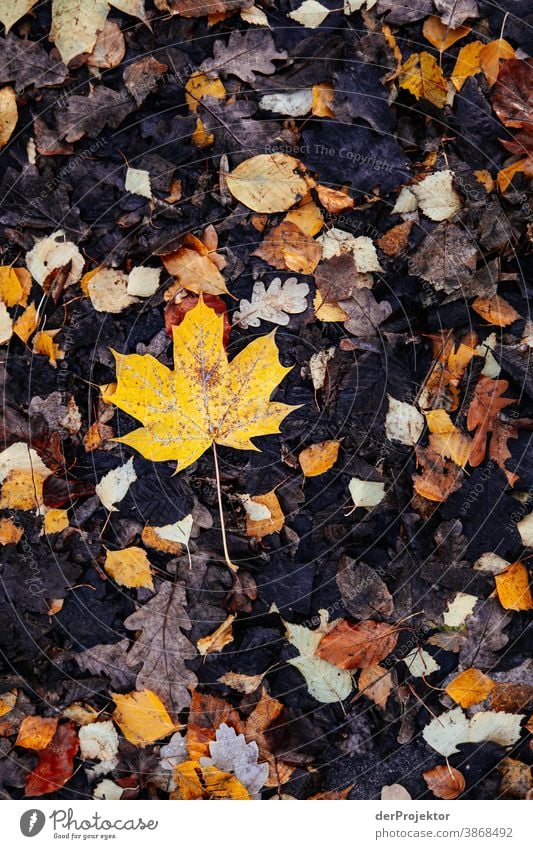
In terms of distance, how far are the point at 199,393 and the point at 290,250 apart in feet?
1.27

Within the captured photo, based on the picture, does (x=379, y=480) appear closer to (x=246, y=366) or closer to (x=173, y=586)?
(x=246, y=366)

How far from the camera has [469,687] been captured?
144 cm

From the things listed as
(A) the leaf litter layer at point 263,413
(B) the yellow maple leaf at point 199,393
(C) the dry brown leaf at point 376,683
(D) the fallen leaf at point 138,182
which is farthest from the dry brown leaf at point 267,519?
(D) the fallen leaf at point 138,182

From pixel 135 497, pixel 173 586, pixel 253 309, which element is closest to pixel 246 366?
pixel 253 309

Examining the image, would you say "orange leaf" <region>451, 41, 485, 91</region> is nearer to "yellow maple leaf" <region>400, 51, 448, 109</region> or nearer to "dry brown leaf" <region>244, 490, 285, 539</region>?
"yellow maple leaf" <region>400, 51, 448, 109</region>

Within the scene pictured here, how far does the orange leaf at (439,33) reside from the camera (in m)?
1.40

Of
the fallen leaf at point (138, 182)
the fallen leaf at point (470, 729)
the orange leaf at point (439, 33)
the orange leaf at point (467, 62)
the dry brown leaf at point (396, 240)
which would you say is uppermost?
the orange leaf at point (439, 33)

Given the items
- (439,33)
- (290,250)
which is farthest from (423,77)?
(290,250)

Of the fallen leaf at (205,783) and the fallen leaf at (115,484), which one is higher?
the fallen leaf at (115,484)

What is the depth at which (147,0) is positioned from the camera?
4.58 feet

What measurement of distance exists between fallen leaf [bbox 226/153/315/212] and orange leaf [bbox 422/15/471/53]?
0.40 metres

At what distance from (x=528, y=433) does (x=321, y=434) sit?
18.8 inches
